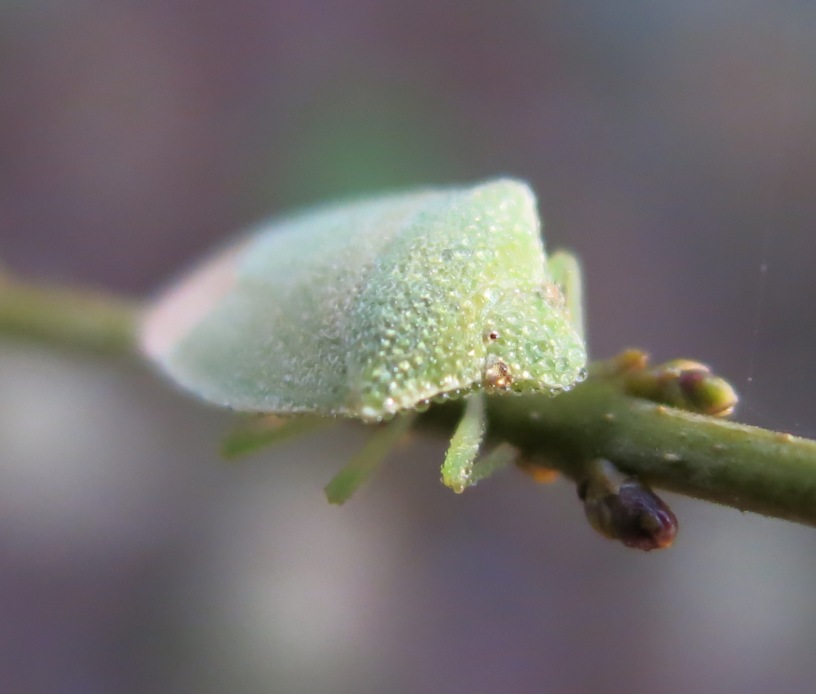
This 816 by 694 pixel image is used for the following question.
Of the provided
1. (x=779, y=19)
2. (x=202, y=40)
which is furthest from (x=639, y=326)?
(x=202, y=40)

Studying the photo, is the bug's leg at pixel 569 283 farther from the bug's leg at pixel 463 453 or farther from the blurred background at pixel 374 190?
the blurred background at pixel 374 190

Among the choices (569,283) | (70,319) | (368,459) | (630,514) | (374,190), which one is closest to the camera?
(630,514)

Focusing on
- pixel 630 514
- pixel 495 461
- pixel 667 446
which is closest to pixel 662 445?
pixel 667 446

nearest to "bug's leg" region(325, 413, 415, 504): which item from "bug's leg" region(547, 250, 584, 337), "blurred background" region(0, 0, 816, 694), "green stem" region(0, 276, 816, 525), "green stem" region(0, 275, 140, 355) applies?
"green stem" region(0, 276, 816, 525)

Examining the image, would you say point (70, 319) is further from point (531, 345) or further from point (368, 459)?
point (531, 345)

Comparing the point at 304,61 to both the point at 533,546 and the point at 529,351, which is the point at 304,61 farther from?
the point at 529,351

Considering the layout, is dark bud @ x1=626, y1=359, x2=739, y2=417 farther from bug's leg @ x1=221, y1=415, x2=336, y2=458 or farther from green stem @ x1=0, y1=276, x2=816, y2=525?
bug's leg @ x1=221, y1=415, x2=336, y2=458
